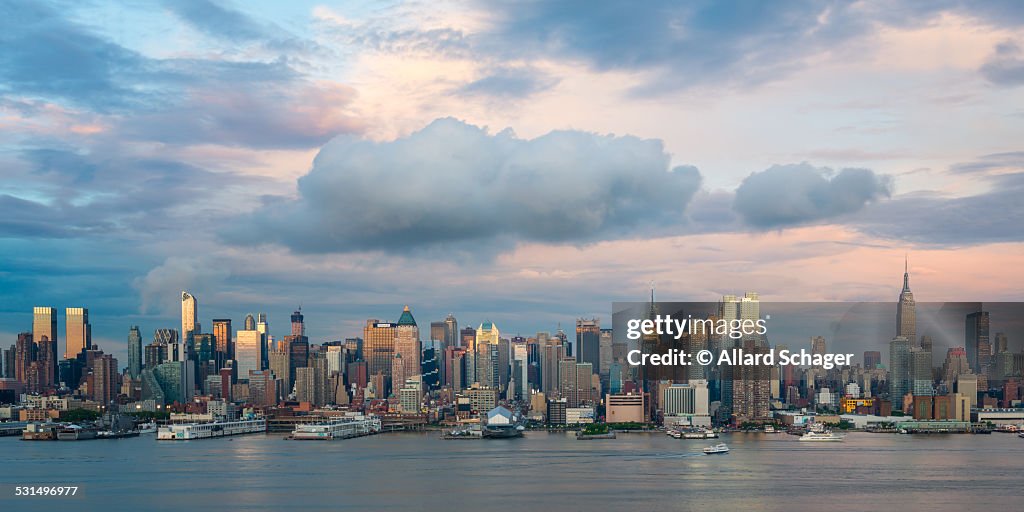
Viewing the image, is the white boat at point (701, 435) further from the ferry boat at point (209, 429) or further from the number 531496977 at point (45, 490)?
A: the number 531496977 at point (45, 490)

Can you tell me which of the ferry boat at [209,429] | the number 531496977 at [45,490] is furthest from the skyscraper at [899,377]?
the number 531496977 at [45,490]

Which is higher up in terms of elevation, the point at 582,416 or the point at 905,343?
the point at 905,343

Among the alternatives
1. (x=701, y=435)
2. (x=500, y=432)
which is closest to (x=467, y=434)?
(x=500, y=432)

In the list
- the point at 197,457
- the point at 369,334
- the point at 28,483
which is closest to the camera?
the point at 28,483

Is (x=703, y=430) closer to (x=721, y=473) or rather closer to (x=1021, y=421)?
(x=1021, y=421)

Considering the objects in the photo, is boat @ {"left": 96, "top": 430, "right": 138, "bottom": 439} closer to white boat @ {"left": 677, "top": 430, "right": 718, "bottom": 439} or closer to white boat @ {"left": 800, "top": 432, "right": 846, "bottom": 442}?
white boat @ {"left": 677, "top": 430, "right": 718, "bottom": 439}

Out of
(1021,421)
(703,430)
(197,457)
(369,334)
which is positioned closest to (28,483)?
(197,457)

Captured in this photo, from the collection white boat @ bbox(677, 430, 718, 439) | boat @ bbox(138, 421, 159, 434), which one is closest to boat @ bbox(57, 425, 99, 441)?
boat @ bbox(138, 421, 159, 434)

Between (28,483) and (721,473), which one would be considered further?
(721,473)
